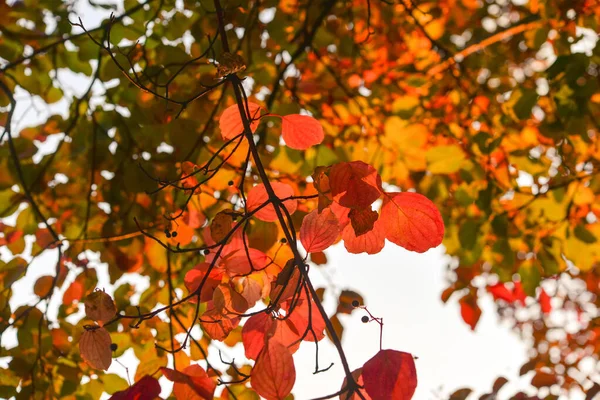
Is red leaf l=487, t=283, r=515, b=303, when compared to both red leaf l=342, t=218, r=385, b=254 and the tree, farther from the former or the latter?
red leaf l=342, t=218, r=385, b=254

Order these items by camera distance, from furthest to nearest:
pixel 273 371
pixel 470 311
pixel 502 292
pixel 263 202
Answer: pixel 502 292
pixel 470 311
pixel 263 202
pixel 273 371

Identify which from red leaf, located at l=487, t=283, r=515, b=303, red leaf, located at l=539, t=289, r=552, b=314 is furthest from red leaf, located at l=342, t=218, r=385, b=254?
red leaf, located at l=539, t=289, r=552, b=314

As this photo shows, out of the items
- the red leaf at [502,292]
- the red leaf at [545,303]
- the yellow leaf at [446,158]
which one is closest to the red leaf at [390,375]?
the yellow leaf at [446,158]

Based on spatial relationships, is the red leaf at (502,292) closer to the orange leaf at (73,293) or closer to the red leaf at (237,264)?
the orange leaf at (73,293)

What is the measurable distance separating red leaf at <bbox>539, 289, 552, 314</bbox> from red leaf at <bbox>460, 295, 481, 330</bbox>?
4.87ft

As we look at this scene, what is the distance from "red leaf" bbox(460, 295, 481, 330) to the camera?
2.35 m

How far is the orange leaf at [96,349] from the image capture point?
1010 mm

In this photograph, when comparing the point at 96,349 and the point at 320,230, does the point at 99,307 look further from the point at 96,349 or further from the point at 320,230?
the point at 320,230

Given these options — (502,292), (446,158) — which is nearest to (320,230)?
(446,158)

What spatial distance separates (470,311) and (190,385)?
1.65m

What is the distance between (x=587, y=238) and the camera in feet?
6.74

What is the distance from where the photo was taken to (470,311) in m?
2.36

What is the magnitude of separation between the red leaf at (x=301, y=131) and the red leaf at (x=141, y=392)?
0.52 metres

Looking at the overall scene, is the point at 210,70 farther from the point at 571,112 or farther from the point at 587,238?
the point at 587,238
